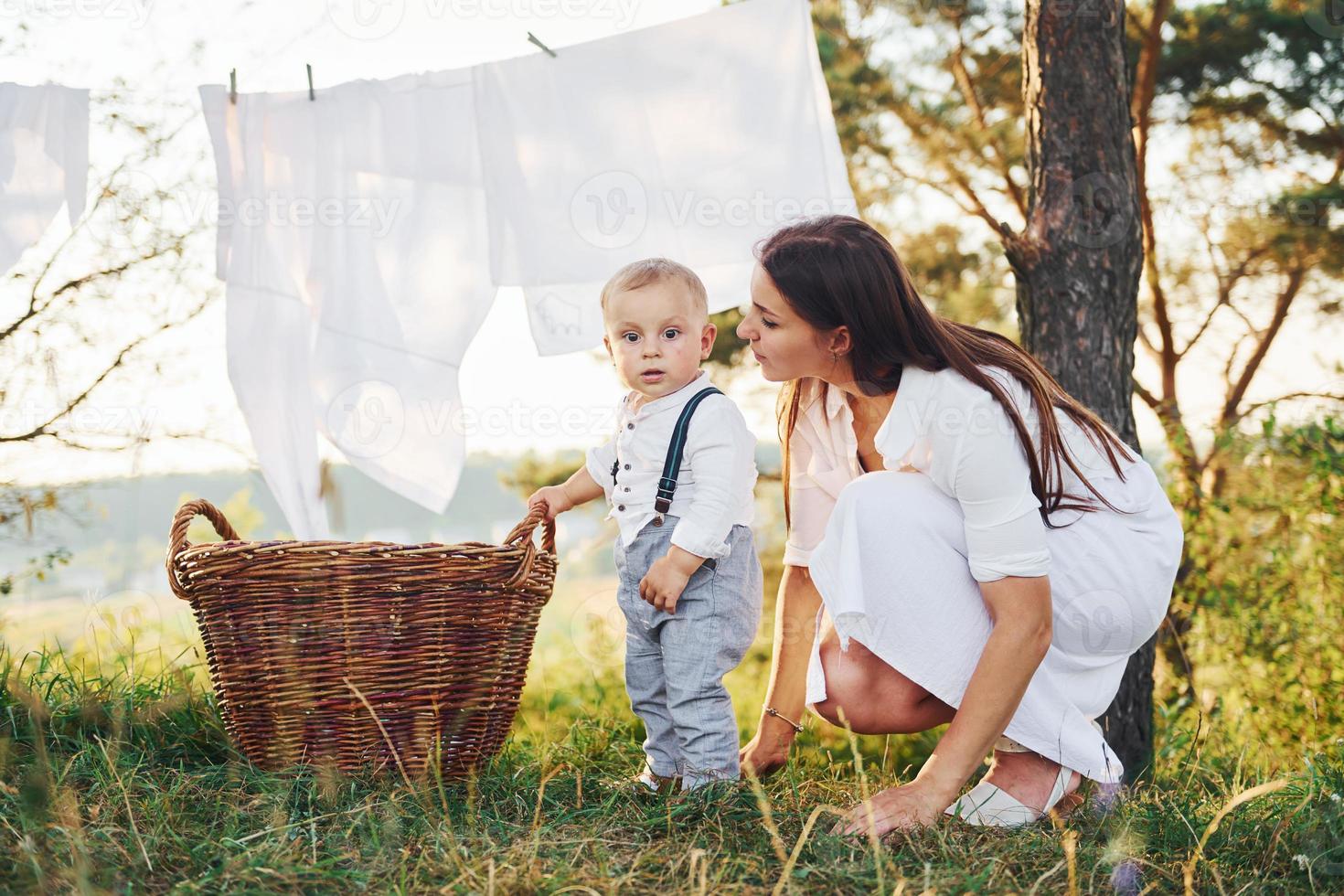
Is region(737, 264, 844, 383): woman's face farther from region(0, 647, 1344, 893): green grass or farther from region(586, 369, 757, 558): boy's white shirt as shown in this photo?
region(0, 647, 1344, 893): green grass

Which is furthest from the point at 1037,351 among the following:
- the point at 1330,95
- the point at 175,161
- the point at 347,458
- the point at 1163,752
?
the point at 1330,95

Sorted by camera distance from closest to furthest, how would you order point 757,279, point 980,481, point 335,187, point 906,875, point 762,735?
1. point 906,875
2. point 980,481
3. point 757,279
4. point 762,735
5. point 335,187

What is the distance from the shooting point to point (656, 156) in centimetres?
221

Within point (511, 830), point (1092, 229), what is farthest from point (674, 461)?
point (1092, 229)

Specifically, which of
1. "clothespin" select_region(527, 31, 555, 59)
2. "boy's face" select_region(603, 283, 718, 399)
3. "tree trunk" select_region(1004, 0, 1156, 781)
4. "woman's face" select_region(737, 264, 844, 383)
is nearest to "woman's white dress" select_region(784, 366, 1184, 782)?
"woman's face" select_region(737, 264, 844, 383)

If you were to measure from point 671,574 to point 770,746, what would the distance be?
0.46 metres

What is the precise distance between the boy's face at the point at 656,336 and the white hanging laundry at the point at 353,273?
0.40 m

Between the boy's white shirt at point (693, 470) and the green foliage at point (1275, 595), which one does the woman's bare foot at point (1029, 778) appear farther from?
the green foliage at point (1275, 595)

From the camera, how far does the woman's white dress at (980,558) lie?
1.65 meters

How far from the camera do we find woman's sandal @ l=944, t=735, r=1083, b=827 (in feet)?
5.66

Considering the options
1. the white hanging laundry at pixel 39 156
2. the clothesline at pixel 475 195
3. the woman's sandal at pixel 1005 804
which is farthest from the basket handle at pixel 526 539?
the white hanging laundry at pixel 39 156

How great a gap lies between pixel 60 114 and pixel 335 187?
0.53 meters

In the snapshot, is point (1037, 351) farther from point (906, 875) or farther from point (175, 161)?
point (175, 161)

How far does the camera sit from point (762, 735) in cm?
204
